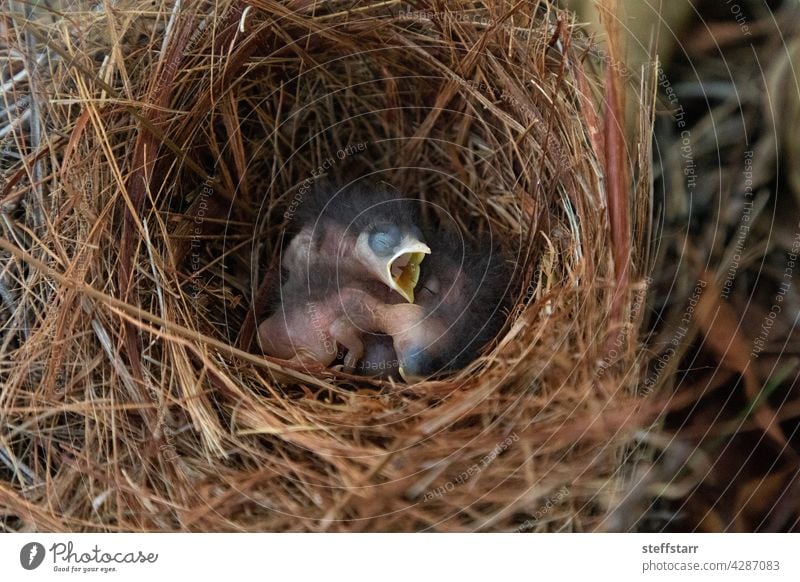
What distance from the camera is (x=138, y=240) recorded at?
91 centimetres

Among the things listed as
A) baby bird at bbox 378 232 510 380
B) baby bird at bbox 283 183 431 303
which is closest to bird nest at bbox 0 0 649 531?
baby bird at bbox 378 232 510 380

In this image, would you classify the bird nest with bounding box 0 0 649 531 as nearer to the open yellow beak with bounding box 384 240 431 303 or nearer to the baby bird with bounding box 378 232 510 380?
the baby bird with bounding box 378 232 510 380

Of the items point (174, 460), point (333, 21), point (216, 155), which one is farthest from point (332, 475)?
point (333, 21)

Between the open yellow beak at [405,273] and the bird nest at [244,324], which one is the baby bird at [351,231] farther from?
the bird nest at [244,324]

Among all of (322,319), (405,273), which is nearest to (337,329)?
(322,319)

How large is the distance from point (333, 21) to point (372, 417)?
2.12 ft

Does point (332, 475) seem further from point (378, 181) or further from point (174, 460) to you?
point (378, 181)

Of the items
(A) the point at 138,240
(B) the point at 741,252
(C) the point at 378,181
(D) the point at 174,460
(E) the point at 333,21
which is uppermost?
(E) the point at 333,21

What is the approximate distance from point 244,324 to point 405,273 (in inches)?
11.8

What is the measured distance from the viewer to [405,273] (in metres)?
1.10

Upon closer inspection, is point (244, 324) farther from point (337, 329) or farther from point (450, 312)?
point (450, 312)

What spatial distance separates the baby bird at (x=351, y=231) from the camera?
108cm

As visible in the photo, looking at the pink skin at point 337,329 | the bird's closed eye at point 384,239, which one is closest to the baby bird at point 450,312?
the pink skin at point 337,329

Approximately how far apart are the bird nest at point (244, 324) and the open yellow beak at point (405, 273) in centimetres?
17
